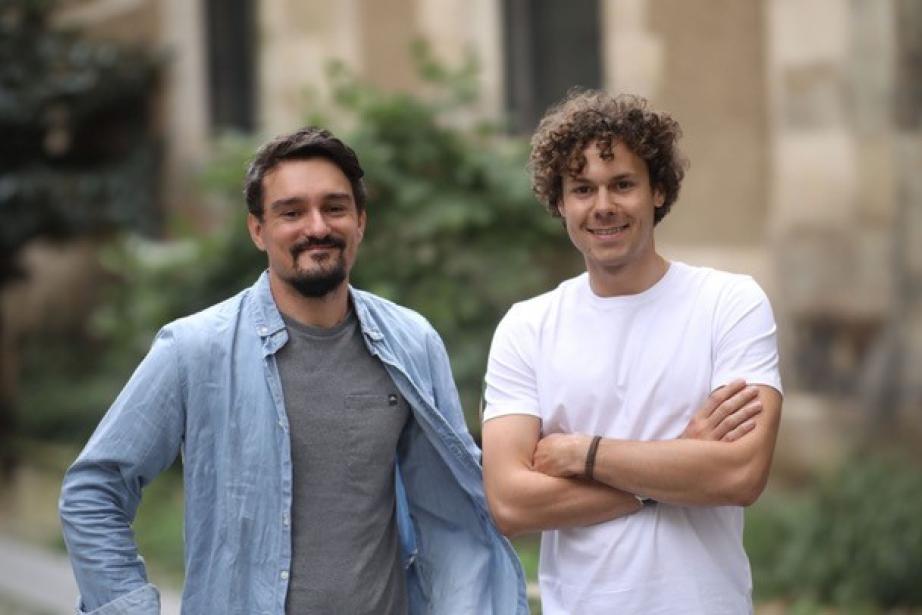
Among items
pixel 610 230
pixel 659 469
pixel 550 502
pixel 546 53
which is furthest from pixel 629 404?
pixel 546 53

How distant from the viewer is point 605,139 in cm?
363

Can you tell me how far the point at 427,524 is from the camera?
3.95 meters

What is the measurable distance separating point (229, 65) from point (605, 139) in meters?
11.1

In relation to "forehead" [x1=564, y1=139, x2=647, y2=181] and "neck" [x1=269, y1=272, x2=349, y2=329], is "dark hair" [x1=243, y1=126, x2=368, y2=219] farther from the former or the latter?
"forehead" [x1=564, y1=139, x2=647, y2=181]

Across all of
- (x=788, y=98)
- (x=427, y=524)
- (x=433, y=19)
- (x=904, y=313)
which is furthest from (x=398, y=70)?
(x=427, y=524)

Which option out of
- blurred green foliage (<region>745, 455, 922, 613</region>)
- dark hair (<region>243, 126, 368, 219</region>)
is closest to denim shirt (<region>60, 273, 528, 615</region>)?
dark hair (<region>243, 126, 368, 219</region>)

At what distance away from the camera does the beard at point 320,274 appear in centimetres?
362

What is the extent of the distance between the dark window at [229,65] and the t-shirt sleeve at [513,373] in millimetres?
10680

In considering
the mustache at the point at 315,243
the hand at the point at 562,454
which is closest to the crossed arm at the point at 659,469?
the hand at the point at 562,454

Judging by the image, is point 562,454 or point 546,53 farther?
point 546,53

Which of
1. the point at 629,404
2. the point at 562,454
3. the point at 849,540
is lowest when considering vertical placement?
the point at 849,540

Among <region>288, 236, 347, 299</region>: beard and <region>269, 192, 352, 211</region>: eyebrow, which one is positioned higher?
<region>269, 192, 352, 211</region>: eyebrow

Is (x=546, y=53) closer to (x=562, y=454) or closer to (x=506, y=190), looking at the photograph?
(x=506, y=190)

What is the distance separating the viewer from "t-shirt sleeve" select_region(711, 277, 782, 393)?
354 cm
